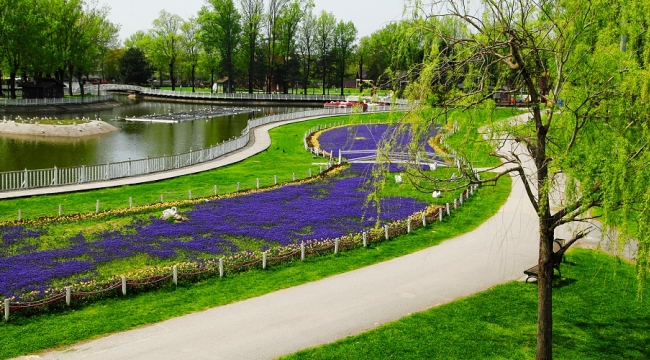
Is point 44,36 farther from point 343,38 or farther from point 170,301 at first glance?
point 170,301

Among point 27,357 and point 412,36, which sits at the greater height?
point 412,36

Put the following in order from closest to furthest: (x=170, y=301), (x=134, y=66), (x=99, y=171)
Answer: (x=170, y=301)
(x=99, y=171)
(x=134, y=66)

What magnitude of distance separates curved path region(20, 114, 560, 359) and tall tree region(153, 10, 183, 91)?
113 meters

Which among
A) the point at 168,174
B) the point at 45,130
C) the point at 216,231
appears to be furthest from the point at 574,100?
the point at 45,130

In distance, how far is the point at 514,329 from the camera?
16.8 meters

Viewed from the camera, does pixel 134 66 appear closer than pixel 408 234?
No

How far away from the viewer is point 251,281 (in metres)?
20.1

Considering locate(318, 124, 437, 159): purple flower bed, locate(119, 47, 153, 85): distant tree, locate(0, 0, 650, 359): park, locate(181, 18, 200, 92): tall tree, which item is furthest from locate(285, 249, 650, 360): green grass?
locate(119, 47, 153, 85): distant tree

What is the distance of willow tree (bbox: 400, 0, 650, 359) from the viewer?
12.9 m

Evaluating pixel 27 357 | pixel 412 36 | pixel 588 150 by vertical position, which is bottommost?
pixel 27 357

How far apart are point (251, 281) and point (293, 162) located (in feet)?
86.3

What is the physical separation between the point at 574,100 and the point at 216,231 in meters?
15.7

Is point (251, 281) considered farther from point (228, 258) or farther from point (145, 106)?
point (145, 106)

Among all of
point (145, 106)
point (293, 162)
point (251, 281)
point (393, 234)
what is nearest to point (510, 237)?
point (393, 234)
